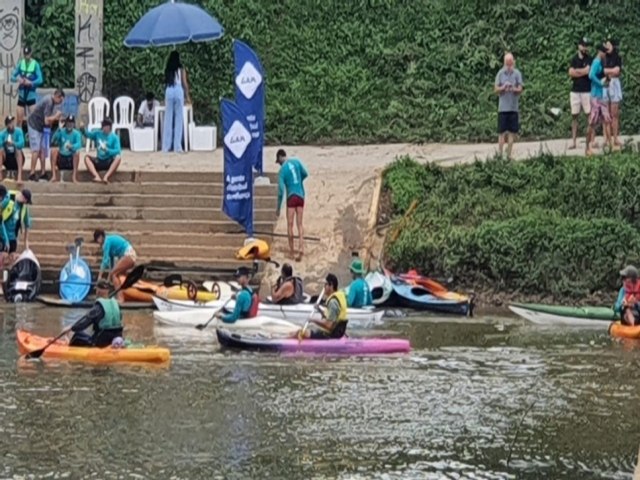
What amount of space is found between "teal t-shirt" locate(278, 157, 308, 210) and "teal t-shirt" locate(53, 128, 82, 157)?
4084 millimetres

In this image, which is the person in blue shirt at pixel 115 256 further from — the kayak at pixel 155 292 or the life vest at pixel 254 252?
the life vest at pixel 254 252

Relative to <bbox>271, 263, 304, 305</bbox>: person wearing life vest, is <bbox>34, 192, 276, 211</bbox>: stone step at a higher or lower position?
higher

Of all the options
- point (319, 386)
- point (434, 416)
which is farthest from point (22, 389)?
point (434, 416)

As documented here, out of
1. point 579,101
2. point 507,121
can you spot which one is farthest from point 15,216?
point 579,101

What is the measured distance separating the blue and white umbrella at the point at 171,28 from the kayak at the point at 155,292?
762 cm

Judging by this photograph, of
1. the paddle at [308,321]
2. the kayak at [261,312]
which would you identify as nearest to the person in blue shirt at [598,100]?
the kayak at [261,312]

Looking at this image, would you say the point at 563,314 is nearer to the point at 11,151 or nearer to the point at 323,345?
the point at 323,345

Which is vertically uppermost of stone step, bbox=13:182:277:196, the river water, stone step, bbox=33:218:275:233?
stone step, bbox=13:182:277:196

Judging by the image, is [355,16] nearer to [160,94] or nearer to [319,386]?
[160,94]

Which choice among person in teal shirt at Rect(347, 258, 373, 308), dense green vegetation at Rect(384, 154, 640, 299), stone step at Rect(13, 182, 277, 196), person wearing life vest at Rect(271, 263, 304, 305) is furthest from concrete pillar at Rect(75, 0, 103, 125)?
person in teal shirt at Rect(347, 258, 373, 308)

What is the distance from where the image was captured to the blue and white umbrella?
28125 mm

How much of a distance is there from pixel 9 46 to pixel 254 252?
10.8 m

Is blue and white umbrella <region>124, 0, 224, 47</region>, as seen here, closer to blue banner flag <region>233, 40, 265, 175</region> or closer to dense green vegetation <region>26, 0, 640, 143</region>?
dense green vegetation <region>26, 0, 640, 143</region>

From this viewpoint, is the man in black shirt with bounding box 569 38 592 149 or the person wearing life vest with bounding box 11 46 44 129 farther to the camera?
the person wearing life vest with bounding box 11 46 44 129
